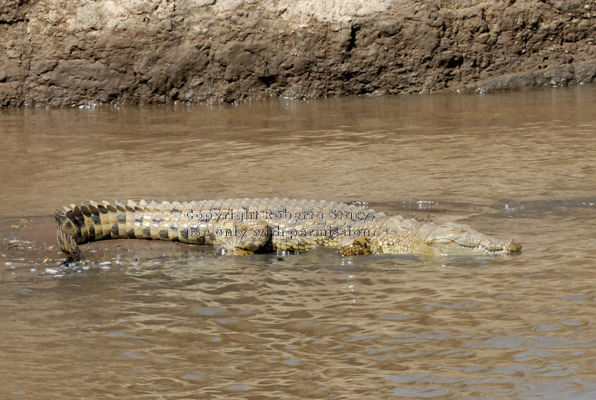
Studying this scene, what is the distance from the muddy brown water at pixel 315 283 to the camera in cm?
364

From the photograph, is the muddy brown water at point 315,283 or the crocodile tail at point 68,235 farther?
the crocodile tail at point 68,235

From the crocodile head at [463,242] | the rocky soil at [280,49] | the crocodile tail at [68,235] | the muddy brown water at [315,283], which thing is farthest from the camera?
the rocky soil at [280,49]

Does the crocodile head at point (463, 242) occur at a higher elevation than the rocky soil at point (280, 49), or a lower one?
lower

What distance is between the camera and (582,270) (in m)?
4.88

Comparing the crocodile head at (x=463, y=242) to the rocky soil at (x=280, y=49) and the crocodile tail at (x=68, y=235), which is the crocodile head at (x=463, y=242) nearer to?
the crocodile tail at (x=68, y=235)

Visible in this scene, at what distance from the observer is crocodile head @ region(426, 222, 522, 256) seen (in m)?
5.38

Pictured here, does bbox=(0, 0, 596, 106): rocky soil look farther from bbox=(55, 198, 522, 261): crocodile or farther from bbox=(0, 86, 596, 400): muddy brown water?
bbox=(55, 198, 522, 261): crocodile

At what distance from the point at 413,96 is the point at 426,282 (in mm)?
7744

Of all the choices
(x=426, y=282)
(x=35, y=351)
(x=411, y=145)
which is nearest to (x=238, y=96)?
(x=411, y=145)

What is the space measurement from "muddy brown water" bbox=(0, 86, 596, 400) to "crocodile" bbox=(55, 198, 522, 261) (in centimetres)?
13

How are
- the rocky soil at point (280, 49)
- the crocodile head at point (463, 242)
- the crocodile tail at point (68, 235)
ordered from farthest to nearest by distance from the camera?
the rocky soil at point (280, 49), the crocodile tail at point (68, 235), the crocodile head at point (463, 242)

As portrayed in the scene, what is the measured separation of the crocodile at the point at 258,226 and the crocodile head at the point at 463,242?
2 cm

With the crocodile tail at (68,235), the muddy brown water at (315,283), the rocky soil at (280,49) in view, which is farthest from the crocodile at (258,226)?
the rocky soil at (280,49)

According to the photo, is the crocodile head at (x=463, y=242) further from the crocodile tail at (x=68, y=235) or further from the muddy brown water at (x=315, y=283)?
the crocodile tail at (x=68, y=235)
